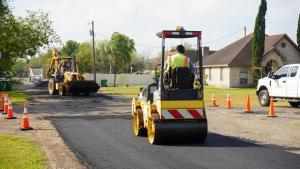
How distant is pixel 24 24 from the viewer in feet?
139

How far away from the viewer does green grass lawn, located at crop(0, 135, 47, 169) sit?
881cm

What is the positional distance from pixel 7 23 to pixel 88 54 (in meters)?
49.6

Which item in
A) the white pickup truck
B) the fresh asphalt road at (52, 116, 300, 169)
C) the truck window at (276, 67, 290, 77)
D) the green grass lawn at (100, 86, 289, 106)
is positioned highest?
the truck window at (276, 67, 290, 77)

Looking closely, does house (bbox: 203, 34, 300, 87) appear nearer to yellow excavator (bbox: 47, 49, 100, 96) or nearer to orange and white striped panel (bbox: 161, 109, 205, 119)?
yellow excavator (bbox: 47, 49, 100, 96)

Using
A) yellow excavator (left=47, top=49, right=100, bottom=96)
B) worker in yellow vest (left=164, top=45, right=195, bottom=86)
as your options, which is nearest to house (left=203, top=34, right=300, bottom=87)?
yellow excavator (left=47, top=49, right=100, bottom=96)

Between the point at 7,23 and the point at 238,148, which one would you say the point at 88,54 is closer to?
the point at 7,23

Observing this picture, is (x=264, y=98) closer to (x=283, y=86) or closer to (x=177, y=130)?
(x=283, y=86)

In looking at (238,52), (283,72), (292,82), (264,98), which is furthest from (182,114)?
(238,52)

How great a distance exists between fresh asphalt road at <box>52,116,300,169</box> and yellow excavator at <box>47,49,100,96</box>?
18.5 m

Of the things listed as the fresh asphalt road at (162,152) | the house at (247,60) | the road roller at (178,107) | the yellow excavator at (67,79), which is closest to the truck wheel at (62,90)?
the yellow excavator at (67,79)

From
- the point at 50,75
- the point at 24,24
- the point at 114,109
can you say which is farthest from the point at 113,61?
the point at 114,109

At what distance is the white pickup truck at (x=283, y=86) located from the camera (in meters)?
21.3

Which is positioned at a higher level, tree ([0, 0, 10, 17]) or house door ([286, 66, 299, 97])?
tree ([0, 0, 10, 17])

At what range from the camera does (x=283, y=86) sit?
22000 millimetres
